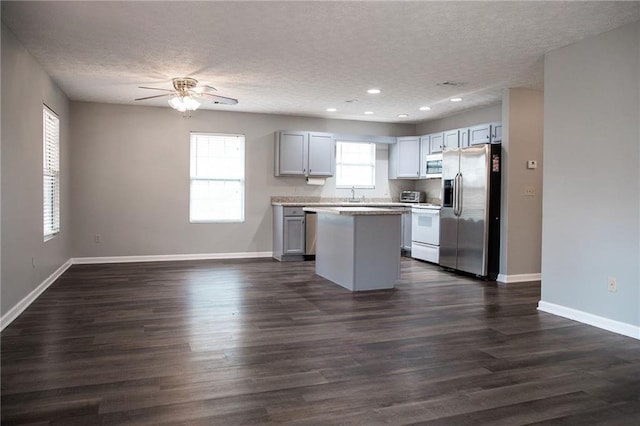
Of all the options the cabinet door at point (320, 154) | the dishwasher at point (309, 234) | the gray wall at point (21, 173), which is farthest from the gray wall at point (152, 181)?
the gray wall at point (21, 173)

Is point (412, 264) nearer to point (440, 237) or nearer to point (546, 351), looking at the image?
point (440, 237)

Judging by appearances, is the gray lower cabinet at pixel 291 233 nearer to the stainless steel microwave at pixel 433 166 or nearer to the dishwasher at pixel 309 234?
the dishwasher at pixel 309 234

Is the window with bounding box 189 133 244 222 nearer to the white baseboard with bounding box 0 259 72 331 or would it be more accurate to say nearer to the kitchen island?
the white baseboard with bounding box 0 259 72 331

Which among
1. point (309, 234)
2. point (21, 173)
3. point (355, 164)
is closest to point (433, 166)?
point (355, 164)

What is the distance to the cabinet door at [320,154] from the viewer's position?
806 centimetres

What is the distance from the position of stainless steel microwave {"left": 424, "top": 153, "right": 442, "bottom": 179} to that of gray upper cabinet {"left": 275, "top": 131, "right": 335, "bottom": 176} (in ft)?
5.28

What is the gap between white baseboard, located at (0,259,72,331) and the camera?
3801 millimetres

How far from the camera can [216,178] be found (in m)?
7.84

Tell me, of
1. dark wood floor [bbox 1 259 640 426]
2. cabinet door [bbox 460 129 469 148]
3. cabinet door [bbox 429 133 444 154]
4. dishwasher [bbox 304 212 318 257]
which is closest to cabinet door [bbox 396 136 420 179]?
cabinet door [bbox 429 133 444 154]

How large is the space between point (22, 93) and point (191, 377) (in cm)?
328

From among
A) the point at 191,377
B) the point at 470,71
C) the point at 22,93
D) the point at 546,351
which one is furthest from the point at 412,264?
the point at 22,93

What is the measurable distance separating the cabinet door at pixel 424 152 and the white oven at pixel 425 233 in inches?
31.9

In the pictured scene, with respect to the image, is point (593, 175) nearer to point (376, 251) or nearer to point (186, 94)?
point (376, 251)

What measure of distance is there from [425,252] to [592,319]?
11.4 feet
